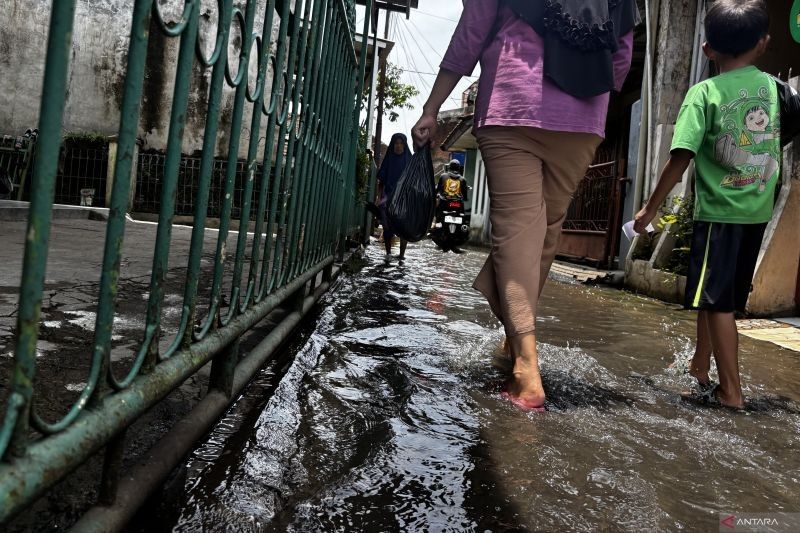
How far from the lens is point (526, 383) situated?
212 cm

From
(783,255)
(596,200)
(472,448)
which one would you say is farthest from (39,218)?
(596,200)

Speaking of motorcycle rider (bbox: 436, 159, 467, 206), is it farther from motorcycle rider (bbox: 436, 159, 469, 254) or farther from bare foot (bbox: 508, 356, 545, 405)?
bare foot (bbox: 508, 356, 545, 405)

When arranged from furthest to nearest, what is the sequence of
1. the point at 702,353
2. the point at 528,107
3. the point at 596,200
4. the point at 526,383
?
the point at 596,200, the point at 702,353, the point at 528,107, the point at 526,383

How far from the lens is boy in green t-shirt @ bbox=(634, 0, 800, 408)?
2.37 meters

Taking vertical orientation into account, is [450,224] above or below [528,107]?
below

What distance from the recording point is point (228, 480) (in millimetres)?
1358

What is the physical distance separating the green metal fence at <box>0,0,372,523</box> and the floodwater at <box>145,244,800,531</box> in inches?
9.0

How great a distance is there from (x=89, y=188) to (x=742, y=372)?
487 inches

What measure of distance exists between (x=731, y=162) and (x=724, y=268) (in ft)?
1.35

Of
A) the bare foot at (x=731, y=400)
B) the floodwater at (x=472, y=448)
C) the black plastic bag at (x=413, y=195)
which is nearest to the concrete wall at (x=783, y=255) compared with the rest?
the floodwater at (x=472, y=448)

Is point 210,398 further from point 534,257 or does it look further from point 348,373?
point 534,257

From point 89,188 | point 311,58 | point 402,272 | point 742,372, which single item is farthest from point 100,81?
point 742,372

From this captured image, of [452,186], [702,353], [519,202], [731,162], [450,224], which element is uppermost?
[452,186]

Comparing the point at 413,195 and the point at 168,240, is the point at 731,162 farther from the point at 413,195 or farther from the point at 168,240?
→ the point at 168,240
